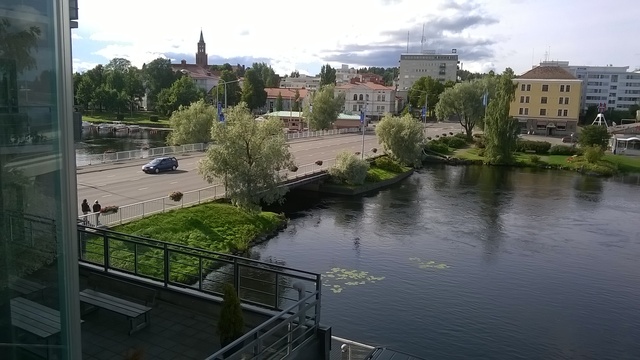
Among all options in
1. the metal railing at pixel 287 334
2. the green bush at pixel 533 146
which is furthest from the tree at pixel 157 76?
the metal railing at pixel 287 334

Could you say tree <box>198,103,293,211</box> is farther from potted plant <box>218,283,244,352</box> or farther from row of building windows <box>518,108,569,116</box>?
row of building windows <box>518,108,569,116</box>

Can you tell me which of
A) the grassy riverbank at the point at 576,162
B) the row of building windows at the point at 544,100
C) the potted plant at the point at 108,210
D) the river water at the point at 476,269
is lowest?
the river water at the point at 476,269

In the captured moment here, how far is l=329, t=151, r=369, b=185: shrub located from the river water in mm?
2036

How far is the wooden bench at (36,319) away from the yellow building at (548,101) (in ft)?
267

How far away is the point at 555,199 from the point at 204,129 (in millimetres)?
29368

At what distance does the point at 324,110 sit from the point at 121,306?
65.3 metres

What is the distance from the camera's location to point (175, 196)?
24.8 m

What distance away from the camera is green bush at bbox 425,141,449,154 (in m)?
59.5

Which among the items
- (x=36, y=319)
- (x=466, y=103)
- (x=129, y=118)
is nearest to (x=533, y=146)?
(x=466, y=103)

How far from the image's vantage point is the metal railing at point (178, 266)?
341 inches

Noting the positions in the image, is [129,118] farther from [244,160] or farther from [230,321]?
[230,321]

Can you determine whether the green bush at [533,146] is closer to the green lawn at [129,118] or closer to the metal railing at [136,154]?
the metal railing at [136,154]

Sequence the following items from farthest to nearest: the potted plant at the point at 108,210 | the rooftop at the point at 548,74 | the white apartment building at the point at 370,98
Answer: the white apartment building at the point at 370,98
the rooftop at the point at 548,74
the potted plant at the point at 108,210

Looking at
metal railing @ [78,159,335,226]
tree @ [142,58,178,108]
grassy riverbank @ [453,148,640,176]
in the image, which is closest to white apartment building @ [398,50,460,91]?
tree @ [142,58,178,108]
